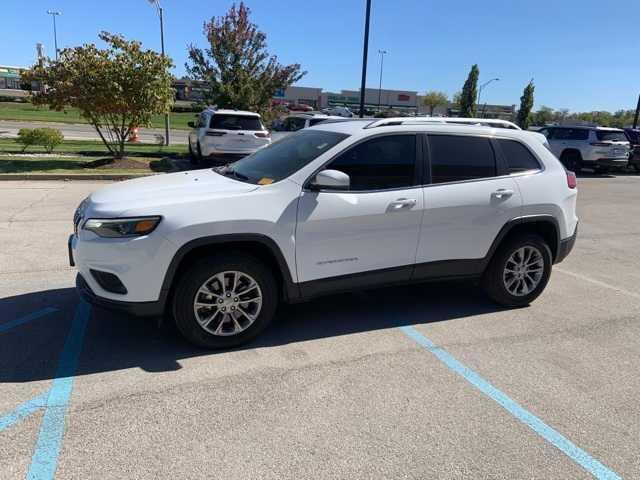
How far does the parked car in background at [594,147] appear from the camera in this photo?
18.4 meters

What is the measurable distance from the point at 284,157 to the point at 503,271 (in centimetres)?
235

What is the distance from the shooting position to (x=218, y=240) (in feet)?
11.7

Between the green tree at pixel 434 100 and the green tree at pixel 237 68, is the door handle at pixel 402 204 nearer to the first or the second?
the green tree at pixel 237 68

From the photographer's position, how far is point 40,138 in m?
15.5

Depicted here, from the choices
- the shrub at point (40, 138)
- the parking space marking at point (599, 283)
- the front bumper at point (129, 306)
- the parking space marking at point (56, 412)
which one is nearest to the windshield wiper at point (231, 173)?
the front bumper at point (129, 306)

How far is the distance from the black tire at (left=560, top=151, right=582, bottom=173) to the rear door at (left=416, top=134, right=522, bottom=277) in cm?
1656

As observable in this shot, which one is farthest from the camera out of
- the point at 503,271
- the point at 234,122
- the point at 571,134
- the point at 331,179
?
the point at 571,134

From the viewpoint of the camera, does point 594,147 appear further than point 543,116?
No

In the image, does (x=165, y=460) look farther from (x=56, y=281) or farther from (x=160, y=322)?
(x=56, y=281)

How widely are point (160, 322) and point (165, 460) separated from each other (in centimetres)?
146

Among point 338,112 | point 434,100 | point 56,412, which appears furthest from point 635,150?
point 434,100

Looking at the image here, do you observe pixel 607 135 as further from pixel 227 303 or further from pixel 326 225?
pixel 227 303

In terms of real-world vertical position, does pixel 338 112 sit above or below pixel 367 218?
above

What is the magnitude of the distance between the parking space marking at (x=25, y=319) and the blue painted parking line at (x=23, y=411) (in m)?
1.19
